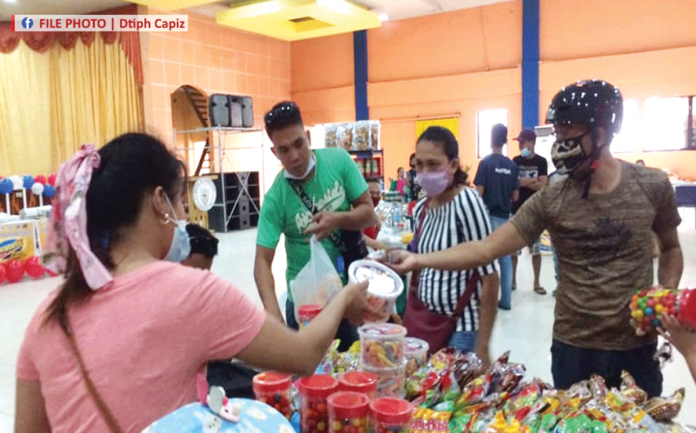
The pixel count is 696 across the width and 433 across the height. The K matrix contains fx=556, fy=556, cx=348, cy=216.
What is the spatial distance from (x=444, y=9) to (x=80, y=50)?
7.52 m

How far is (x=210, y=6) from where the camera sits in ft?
37.1

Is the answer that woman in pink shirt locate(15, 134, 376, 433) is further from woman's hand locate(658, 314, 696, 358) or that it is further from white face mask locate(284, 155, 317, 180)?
white face mask locate(284, 155, 317, 180)

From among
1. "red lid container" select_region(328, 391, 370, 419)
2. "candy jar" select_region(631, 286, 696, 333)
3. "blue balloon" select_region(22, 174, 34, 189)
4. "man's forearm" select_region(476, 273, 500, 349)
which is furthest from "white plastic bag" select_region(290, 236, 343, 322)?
"blue balloon" select_region(22, 174, 34, 189)

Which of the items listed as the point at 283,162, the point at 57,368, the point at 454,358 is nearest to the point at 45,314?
the point at 57,368

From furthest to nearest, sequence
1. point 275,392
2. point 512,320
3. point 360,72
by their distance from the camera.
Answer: point 360,72, point 512,320, point 275,392

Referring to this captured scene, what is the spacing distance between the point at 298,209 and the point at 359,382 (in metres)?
1.00

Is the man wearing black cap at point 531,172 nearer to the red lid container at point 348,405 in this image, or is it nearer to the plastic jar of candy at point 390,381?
the plastic jar of candy at point 390,381

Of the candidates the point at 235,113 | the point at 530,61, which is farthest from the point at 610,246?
the point at 530,61

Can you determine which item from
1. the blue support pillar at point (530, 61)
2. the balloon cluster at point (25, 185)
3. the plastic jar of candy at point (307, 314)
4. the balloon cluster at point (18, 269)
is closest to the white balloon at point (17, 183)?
the balloon cluster at point (25, 185)

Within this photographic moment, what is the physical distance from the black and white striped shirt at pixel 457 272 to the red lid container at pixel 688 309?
0.71 meters

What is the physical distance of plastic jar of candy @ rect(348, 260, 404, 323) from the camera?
151 cm

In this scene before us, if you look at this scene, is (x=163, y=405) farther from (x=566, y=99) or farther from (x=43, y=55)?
(x=43, y=55)

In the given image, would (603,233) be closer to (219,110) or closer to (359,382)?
(359,382)

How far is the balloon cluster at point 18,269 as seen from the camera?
6.53 m
